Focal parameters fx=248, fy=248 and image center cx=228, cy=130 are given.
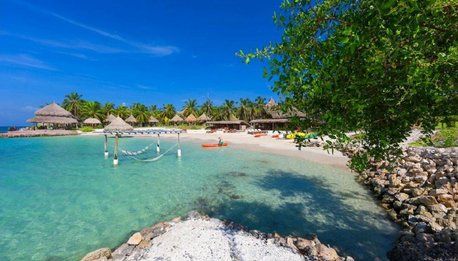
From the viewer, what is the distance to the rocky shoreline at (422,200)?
6543 millimetres

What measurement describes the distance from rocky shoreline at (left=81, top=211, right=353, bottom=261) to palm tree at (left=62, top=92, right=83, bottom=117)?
75.9m

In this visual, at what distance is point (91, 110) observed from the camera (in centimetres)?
7062

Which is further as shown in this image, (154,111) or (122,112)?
(154,111)

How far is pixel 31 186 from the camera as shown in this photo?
1569cm

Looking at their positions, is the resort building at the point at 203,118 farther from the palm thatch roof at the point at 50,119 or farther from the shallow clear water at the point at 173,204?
the shallow clear water at the point at 173,204

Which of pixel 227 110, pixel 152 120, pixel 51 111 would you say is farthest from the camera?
pixel 152 120

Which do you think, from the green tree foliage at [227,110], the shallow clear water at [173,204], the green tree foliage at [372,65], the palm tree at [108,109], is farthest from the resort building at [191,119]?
the green tree foliage at [372,65]

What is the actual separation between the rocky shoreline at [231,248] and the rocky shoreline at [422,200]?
214 cm

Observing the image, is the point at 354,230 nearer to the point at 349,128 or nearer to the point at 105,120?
the point at 349,128

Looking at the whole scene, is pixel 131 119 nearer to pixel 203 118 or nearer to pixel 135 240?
pixel 203 118

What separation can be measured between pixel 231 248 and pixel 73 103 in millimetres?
79343

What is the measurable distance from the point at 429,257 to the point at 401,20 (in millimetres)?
6306

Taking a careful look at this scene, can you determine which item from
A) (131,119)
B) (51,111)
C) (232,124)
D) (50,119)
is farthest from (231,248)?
(131,119)

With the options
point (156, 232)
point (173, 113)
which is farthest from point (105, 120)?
point (156, 232)
